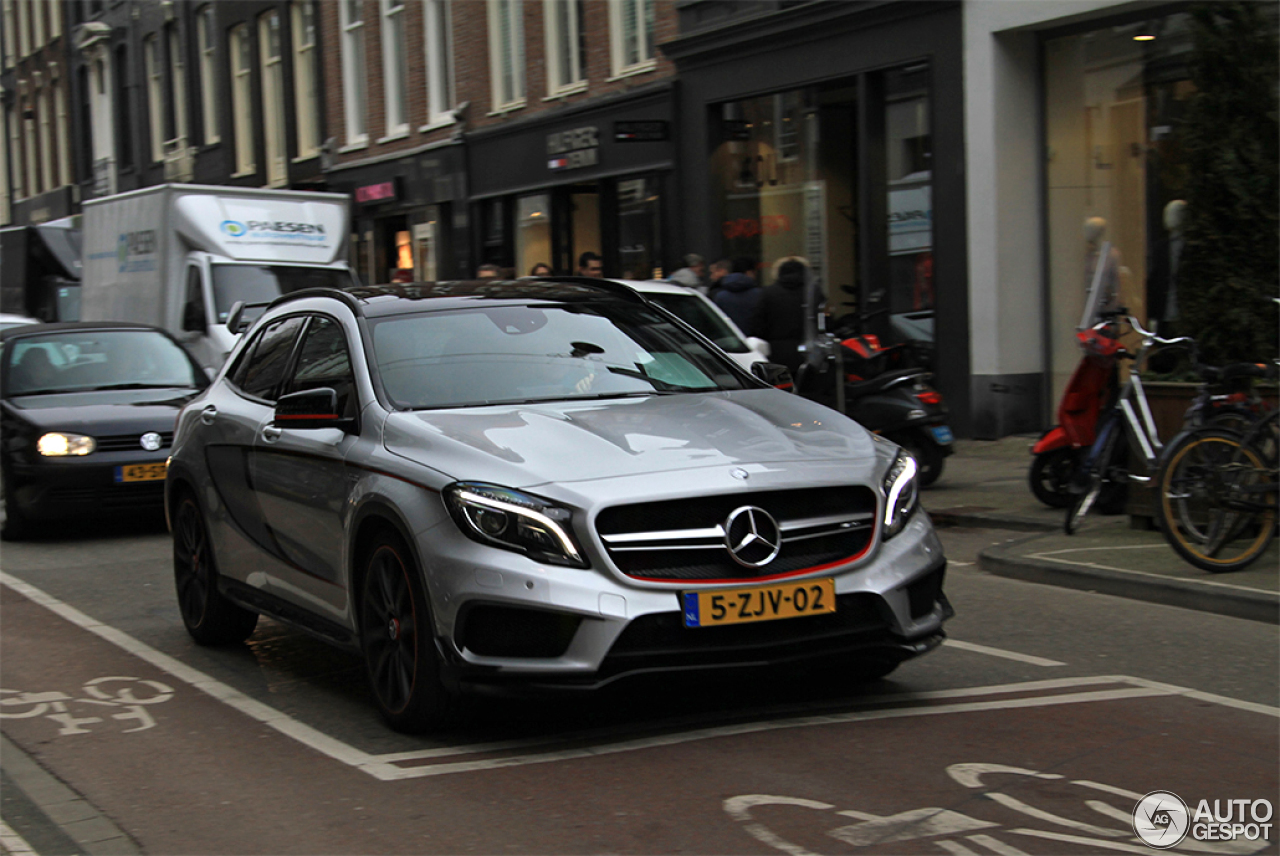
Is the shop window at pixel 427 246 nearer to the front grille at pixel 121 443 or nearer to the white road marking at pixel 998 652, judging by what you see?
the front grille at pixel 121 443

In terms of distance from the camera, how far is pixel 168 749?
5648 mm

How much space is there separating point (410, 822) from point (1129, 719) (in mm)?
2606

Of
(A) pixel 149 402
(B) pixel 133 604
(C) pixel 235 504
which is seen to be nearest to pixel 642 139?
(A) pixel 149 402

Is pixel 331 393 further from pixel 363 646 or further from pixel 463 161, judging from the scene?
pixel 463 161

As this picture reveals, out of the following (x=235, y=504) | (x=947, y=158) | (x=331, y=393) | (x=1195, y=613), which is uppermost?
(x=947, y=158)

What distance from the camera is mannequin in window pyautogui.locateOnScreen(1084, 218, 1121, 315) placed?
1124cm

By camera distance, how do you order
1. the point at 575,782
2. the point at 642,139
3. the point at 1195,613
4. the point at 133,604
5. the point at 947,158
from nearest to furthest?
the point at 575,782, the point at 1195,613, the point at 133,604, the point at 947,158, the point at 642,139

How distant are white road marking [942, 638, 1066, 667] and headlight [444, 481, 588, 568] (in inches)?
99.8

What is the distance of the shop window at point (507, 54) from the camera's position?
25922mm

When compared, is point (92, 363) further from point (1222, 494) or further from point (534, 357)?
point (1222, 494)

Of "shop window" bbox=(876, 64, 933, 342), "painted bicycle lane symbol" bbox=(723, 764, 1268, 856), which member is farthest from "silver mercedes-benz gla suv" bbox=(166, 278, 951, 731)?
"shop window" bbox=(876, 64, 933, 342)

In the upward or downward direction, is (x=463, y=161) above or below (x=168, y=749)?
above

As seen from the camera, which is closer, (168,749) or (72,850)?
(72,850)

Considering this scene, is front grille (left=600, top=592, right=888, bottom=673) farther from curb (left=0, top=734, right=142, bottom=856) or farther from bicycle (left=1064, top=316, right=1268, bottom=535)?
bicycle (left=1064, top=316, right=1268, bottom=535)
